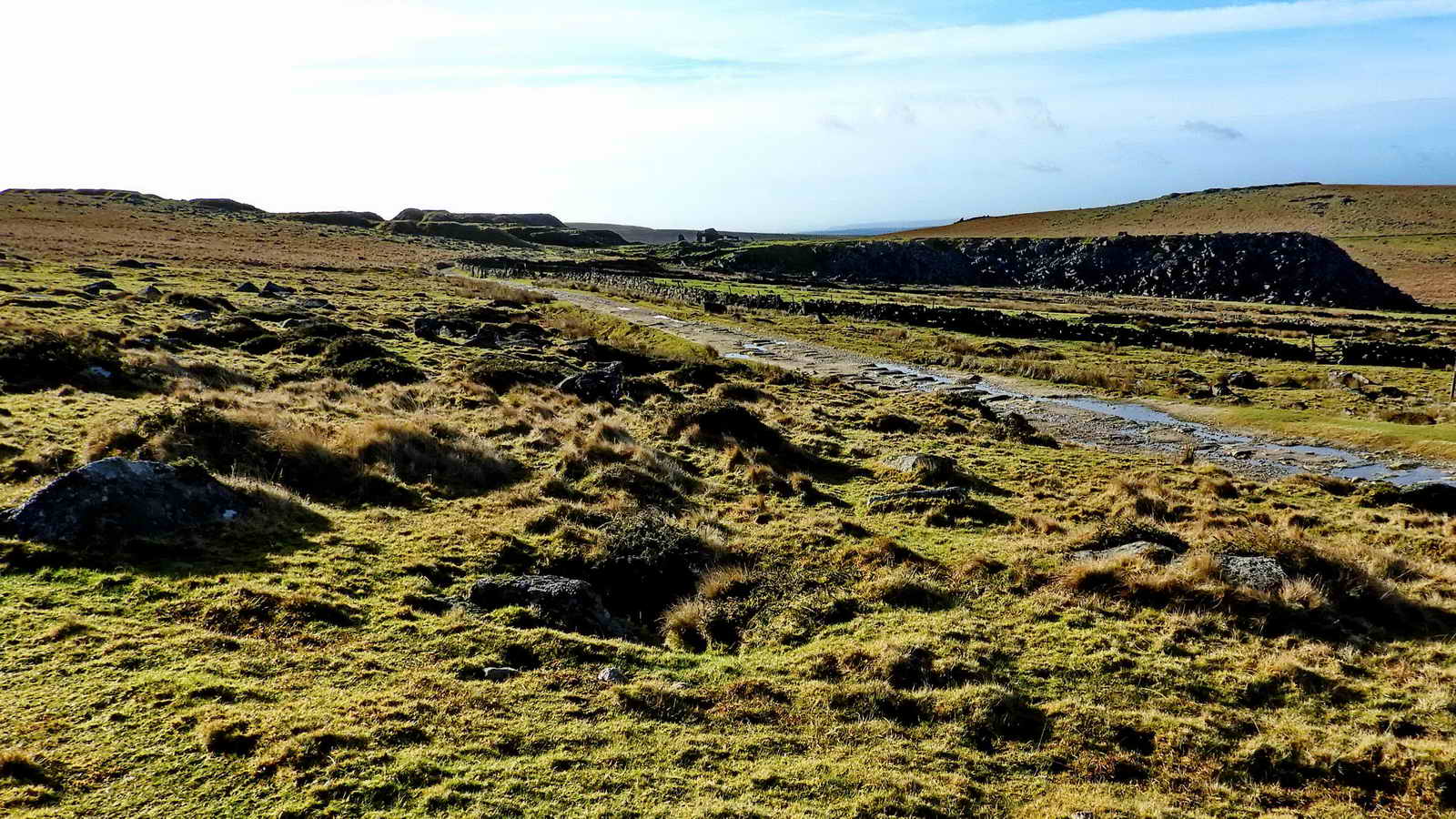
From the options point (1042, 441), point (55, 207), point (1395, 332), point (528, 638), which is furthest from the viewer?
point (55, 207)

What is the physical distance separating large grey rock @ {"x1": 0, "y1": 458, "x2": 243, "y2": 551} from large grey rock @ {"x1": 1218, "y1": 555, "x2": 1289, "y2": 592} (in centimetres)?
1628

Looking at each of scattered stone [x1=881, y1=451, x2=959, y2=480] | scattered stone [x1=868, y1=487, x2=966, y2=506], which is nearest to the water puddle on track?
scattered stone [x1=881, y1=451, x2=959, y2=480]

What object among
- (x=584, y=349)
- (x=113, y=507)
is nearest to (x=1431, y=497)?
(x=113, y=507)

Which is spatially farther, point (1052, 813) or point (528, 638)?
point (528, 638)

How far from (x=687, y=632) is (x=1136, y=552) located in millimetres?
8126

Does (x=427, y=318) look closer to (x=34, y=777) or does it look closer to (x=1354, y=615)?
(x=34, y=777)

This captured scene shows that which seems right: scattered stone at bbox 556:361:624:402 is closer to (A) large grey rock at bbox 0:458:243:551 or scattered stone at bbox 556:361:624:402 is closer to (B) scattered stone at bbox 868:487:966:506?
(B) scattered stone at bbox 868:487:966:506

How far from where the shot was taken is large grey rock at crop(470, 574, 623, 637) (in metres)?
10.7

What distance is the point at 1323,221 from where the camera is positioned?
12825 cm

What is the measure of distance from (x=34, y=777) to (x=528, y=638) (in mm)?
4681

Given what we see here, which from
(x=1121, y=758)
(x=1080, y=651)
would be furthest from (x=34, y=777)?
(x=1080, y=651)

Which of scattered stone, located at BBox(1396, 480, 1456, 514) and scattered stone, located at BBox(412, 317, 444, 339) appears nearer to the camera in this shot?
scattered stone, located at BBox(1396, 480, 1456, 514)

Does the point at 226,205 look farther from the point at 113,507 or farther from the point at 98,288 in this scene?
the point at 113,507

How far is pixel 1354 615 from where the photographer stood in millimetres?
11492
